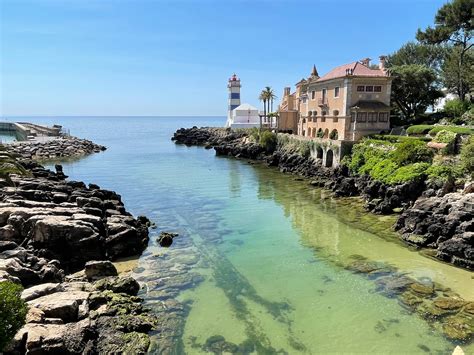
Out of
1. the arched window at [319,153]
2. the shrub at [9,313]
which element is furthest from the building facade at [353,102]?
the shrub at [9,313]

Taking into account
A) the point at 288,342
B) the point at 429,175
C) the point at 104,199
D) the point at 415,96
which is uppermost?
the point at 415,96

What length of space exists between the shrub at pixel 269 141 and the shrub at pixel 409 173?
36340mm

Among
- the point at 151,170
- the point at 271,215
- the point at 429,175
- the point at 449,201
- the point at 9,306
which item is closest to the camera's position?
the point at 9,306

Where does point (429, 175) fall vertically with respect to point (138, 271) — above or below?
above

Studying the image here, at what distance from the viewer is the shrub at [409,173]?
33500mm

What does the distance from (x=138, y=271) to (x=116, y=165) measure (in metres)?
48.1

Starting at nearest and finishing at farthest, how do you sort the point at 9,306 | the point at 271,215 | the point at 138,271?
the point at 9,306
the point at 138,271
the point at 271,215

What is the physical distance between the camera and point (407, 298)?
19.4m

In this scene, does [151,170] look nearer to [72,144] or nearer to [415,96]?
[72,144]

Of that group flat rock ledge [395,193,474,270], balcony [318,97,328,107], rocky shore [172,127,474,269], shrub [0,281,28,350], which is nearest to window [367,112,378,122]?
balcony [318,97,328,107]

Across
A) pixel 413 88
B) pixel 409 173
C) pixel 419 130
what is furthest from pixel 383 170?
pixel 413 88

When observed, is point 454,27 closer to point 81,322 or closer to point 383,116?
point 383,116

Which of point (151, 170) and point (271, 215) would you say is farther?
point (151, 170)

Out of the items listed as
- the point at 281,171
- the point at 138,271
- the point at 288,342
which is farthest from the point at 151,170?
the point at 288,342
